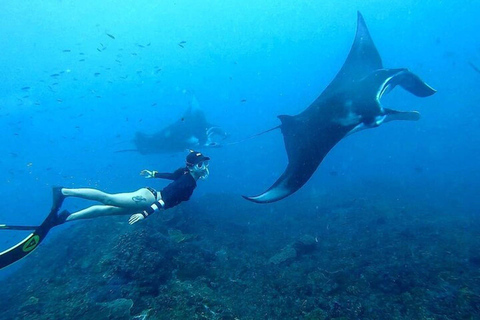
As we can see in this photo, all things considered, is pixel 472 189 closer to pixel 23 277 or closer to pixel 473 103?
pixel 23 277

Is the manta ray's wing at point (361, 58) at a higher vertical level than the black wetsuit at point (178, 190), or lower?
higher

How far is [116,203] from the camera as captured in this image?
16.3ft

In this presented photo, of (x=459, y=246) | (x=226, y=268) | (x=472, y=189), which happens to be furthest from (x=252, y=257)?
(x=472, y=189)

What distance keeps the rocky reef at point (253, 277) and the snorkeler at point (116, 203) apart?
1292 mm

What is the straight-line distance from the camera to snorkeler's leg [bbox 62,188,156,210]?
486 centimetres

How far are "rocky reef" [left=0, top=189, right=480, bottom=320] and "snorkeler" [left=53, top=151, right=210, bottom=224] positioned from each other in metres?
1.30

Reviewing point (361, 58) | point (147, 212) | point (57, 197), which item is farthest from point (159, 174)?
point (361, 58)

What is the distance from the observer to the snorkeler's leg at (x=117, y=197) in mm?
4855

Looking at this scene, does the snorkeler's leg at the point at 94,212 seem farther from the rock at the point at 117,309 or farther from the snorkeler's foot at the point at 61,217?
the rock at the point at 117,309

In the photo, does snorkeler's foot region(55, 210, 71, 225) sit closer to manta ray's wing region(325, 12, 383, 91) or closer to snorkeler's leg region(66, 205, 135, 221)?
snorkeler's leg region(66, 205, 135, 221)

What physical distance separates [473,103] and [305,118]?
79.5m

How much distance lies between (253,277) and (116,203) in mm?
3509

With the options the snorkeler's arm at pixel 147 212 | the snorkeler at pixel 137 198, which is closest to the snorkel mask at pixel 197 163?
the snorkeler at pixel 137 198

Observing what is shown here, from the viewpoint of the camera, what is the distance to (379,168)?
40.2m
